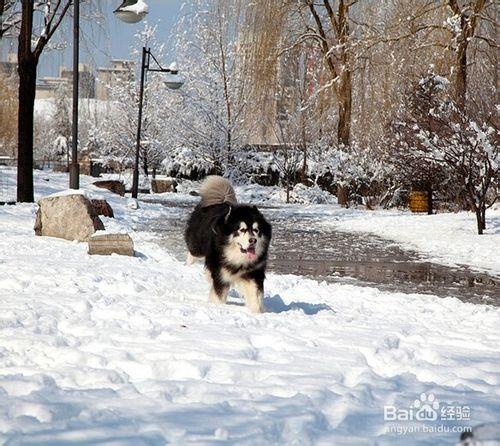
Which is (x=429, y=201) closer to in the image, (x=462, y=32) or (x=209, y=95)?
(x=462, y=32)

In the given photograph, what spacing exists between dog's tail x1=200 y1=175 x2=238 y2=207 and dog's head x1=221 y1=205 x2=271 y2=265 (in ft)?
5.54

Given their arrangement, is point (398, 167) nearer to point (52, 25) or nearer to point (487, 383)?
point (52, 25)

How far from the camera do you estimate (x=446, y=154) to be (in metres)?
15.8

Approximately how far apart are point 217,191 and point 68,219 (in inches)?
184

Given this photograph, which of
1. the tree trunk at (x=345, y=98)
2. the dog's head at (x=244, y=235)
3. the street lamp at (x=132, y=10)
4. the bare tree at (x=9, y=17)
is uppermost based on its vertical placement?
the bare tree at (x=9, y=17)

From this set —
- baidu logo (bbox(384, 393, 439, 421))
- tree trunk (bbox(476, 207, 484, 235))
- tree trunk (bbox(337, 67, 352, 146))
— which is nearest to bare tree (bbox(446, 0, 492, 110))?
tree trunk (bbox(476, 207, 484, 235))

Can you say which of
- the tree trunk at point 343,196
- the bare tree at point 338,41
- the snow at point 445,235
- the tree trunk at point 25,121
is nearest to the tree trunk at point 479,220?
the snow at point 445,235

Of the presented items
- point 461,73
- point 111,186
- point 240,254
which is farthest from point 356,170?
point 240,254

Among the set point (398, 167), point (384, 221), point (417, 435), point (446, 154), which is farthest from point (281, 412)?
point (398, 167)

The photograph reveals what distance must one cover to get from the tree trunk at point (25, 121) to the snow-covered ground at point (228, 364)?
412 inches

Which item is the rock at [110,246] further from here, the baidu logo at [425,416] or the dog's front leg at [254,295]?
the baidu logo at [425,416]

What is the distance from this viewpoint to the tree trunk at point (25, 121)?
1753 centimetres

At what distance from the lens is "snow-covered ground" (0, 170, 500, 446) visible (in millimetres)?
3146

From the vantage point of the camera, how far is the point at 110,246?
33.6 ft
